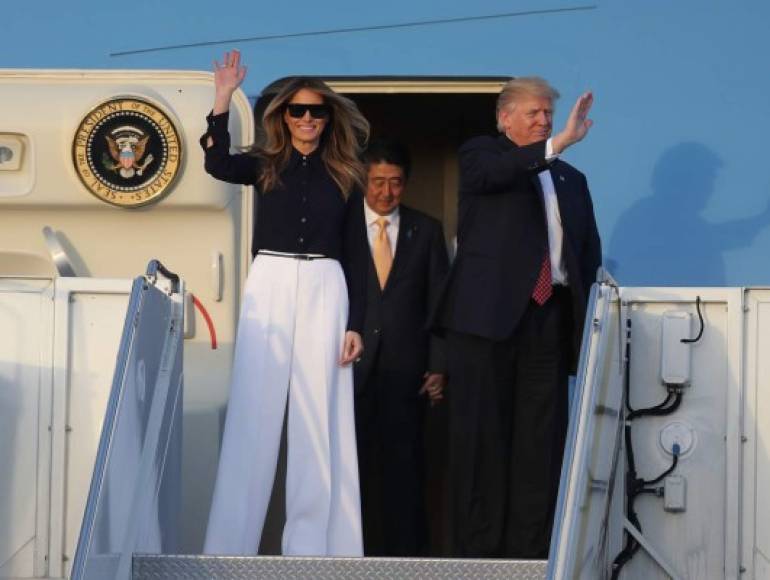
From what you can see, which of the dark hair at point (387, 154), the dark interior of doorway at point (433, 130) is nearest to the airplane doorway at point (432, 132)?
the dark interior of doorway at point (433, 130)

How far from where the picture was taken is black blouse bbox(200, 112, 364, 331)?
542 centimetres

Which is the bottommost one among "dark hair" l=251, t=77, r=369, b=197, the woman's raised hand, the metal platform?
the metal platform

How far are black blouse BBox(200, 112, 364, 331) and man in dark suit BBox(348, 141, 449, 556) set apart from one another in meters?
1.04

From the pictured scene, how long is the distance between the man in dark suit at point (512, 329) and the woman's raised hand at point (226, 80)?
2.40 feet

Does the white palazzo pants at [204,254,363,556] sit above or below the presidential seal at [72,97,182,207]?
below

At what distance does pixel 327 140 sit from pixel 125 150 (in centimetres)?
106

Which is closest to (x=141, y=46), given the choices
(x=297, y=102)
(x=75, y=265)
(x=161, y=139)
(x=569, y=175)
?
(x=161, y=139)

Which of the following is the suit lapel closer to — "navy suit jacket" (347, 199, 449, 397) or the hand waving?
"navy suit jacket" (347, 199, 449, 397)

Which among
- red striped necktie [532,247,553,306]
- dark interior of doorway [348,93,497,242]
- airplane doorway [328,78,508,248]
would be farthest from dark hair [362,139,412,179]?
dark interior of doorway [348,93,497,242]

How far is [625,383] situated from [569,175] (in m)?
0.68

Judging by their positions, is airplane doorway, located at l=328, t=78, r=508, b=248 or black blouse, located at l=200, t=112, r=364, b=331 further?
airplane doorway, located at l=328, t=78, r=508, b=248

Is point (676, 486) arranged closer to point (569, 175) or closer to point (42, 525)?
point (569, 175)

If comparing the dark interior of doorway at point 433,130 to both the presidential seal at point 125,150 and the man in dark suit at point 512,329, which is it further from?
the man in dark suit at point 512,329

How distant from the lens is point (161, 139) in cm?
638
